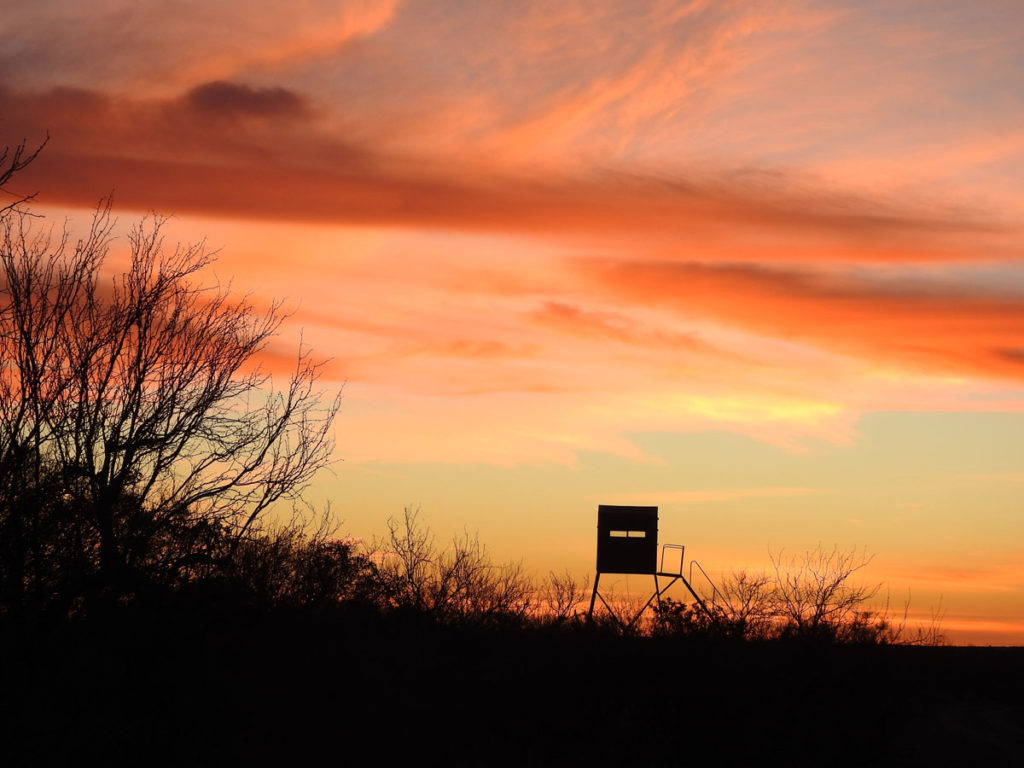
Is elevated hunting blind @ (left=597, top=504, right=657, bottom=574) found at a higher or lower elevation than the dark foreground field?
higher

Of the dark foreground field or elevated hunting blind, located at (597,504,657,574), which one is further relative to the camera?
elevated hunting blind, located at (597,504,657,574)

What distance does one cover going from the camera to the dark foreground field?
2086 cm

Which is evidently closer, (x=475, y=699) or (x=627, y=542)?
(x=475, y=699)

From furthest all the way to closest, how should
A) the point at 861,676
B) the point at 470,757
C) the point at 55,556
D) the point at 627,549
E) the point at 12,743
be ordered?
the point at 627,549
the point at 861,676
the point at 470,757
the point at 55,556
the point at 12,743

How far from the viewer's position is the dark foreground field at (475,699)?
20.9 meters

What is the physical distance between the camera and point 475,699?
26844mm

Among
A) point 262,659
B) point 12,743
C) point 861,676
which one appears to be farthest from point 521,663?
point 12,743

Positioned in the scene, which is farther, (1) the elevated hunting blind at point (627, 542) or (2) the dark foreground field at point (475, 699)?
(1) the elevated hunting blind at point (627, 542)

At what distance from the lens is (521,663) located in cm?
2811

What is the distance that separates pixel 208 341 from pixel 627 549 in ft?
50.8

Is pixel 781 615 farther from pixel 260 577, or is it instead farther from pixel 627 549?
pixel 260 577

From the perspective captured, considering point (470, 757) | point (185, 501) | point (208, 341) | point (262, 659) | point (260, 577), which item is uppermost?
point (208, 341)

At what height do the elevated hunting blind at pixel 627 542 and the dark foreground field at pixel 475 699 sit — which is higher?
the elevated hunting blind at pixel 627 542

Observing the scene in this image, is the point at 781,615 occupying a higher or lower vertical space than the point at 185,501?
lower
